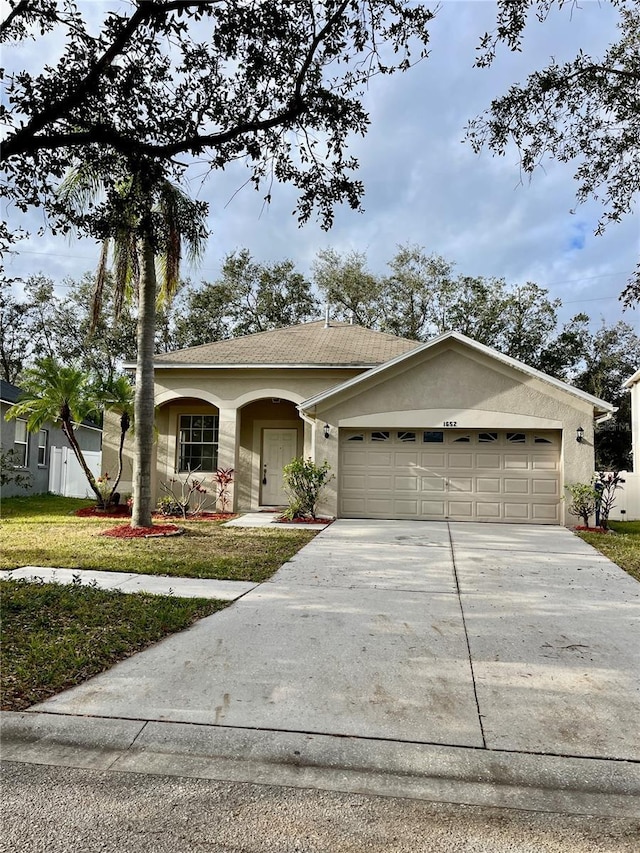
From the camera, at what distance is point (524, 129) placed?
24.6ft

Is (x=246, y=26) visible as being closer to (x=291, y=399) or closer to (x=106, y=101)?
(x=106, y=101)

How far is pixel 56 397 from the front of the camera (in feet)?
45.6

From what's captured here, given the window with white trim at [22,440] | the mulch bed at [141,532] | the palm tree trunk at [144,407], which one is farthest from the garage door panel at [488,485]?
the window with white trim at [22,440]

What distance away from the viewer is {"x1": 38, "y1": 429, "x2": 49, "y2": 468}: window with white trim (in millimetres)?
20344

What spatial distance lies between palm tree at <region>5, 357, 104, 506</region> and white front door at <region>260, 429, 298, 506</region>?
4754mm

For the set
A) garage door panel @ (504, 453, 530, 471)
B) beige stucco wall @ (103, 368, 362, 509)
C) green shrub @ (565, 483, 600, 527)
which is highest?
beige stucco wall @ (103, 368, 362, 509)

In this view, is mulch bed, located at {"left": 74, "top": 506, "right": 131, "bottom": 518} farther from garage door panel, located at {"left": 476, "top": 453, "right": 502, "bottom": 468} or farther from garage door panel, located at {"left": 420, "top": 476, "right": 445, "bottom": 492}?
garage door panel, located at {"left": 476, "top": 453, "right": 502, "bottom": 468}

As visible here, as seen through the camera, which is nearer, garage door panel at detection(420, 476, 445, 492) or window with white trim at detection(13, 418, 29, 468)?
garage door panel at detection(420, 476, 445, 492)

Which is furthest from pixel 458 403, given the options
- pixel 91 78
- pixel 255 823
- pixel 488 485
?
pixel 255 823

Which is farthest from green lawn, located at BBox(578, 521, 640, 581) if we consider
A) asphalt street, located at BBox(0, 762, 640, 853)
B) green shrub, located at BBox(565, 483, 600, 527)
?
asphalt street, located at BBox(0, 762, 640, 853)

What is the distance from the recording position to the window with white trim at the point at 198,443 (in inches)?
630

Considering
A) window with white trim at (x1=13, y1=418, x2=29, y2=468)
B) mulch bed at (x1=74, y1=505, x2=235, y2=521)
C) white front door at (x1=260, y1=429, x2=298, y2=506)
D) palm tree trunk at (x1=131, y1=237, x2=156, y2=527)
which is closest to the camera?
palm tree trunk at (x1=131, y1=237, x2=156, y2=527)

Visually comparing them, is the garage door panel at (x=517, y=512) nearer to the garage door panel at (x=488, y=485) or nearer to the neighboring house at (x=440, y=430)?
the neighboring house at (x=440, y=430)

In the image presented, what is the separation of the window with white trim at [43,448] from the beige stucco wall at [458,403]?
12.3 meters
